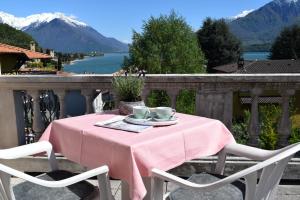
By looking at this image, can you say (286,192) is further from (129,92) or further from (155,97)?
(155,97)

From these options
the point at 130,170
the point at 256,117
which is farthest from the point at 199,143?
the point at 256,117

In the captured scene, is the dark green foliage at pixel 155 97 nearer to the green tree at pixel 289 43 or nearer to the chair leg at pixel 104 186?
the chair leg at pixel 104 186

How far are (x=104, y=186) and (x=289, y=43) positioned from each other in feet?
183

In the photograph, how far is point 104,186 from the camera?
6.54ft

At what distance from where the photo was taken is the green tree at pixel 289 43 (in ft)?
169

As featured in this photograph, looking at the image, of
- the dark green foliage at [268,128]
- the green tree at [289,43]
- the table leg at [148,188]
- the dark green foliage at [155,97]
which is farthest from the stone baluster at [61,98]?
the green tree at [289,43]

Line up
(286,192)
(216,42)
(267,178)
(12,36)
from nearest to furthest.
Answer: (267,178), (286,192), (216,42), (12,36)

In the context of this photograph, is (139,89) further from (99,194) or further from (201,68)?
(201,68)

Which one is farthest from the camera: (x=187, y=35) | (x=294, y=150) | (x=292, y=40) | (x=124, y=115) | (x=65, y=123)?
(x=292, y=40)

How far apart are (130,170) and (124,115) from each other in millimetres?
819

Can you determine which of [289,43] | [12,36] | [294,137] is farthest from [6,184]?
[12,36]

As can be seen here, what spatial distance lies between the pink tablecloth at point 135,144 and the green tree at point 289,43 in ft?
176

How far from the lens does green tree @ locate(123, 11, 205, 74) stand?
33.6 m

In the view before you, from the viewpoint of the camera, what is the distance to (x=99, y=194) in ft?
7.01
